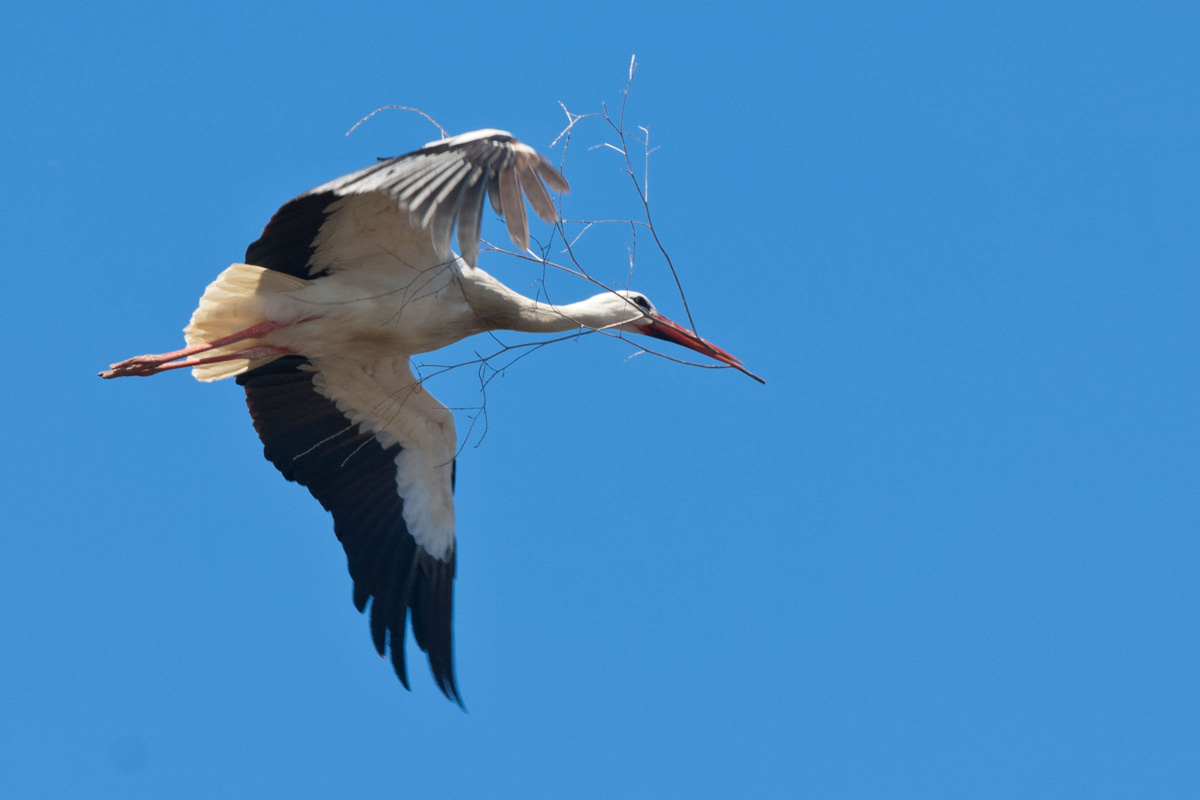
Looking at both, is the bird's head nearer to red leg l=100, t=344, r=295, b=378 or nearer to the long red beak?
the long red beak

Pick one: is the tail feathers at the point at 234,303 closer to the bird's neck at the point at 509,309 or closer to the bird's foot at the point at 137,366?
the bird's foot at the point at 137,366

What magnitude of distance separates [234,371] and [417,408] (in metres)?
1.07

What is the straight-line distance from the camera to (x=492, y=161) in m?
5.91

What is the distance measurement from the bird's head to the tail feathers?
1588mm

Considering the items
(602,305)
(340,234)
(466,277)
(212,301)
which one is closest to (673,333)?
(602,305)

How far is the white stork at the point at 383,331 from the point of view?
596cm

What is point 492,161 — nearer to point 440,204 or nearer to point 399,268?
point 440,204

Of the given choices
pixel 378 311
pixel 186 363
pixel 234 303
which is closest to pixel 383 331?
pixel 378 311

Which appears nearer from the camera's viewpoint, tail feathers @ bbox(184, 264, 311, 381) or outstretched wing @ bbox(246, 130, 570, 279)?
outstretched wing @ bbox(246, 130, 570, 279)

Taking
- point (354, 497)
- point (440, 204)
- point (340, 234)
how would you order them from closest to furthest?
point (440, 204)
point (340, 234)
point (354, 497)

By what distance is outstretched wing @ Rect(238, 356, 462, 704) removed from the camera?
8.19 metres

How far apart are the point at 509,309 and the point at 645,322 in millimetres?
1000

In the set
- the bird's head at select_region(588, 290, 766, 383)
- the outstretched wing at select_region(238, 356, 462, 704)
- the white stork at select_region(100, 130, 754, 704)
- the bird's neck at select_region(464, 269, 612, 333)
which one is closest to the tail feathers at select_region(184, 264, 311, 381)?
the white stork at select_region(100, 130, 754, 704)

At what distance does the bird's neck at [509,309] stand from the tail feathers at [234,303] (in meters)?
0.88
